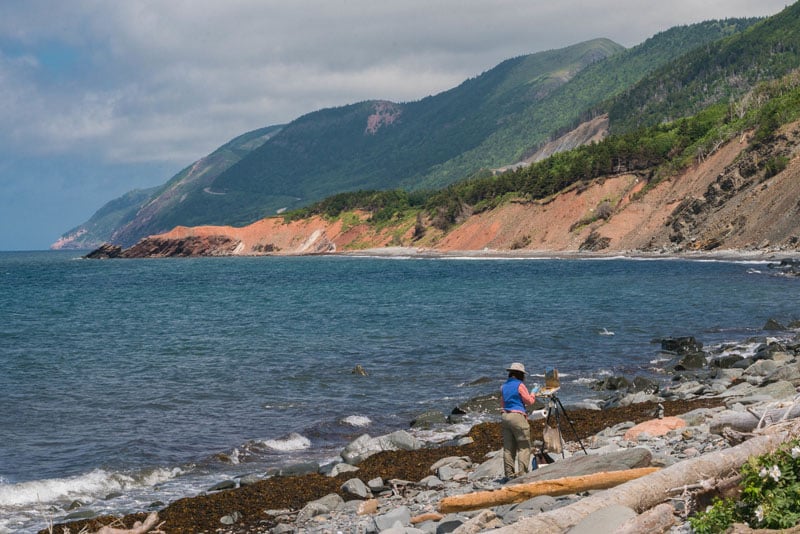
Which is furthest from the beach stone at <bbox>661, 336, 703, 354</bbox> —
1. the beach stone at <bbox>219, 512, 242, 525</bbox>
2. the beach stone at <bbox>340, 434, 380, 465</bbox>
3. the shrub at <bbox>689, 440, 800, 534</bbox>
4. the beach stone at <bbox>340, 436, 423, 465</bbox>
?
the shrub at <bbox>689, 440, 800, 534</bbox>

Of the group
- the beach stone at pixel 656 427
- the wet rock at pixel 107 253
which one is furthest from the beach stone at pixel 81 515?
the wet rock at pixel 107 253

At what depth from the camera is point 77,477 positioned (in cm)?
1556

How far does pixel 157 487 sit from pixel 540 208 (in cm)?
10340

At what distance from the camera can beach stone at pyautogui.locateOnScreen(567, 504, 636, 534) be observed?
7336 mm

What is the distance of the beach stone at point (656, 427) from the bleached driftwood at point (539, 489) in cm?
505

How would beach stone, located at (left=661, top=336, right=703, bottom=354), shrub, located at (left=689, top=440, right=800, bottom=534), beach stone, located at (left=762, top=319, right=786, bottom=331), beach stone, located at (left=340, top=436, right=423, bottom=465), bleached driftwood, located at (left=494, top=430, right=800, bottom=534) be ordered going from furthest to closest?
1. beach stone, located at (left=762, top=319, right=786, bottom=331)
2. beach stone, located at (left=661, top=336, right=703, bottom=354)
3. beach stone, located at (left=340, top=436, right=423, bottom=465)
4. bleached driftwood, located at (left=494, top=430, right=800, bottom=534)
5. shrub, located at (left=689, top=440, right=800, bottom=534)

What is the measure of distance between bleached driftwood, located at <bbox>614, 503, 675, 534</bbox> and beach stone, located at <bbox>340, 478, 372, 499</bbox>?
22.4 feet

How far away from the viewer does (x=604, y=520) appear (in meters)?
7.48

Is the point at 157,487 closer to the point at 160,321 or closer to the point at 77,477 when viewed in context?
the point at 77,477

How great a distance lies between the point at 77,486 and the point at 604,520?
11.5 metres

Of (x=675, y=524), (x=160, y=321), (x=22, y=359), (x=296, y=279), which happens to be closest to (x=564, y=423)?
(x=675, y=524)

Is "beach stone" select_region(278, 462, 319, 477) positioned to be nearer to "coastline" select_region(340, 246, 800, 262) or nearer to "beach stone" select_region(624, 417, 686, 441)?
"beach stone" select_region(624, 417, 686, 441)

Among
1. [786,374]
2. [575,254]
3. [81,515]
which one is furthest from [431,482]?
[575,254]

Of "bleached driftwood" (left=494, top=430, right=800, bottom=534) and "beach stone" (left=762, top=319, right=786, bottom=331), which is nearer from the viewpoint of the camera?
"bleached driftwood" (left=494, top=430, right=800, bottom=534)
